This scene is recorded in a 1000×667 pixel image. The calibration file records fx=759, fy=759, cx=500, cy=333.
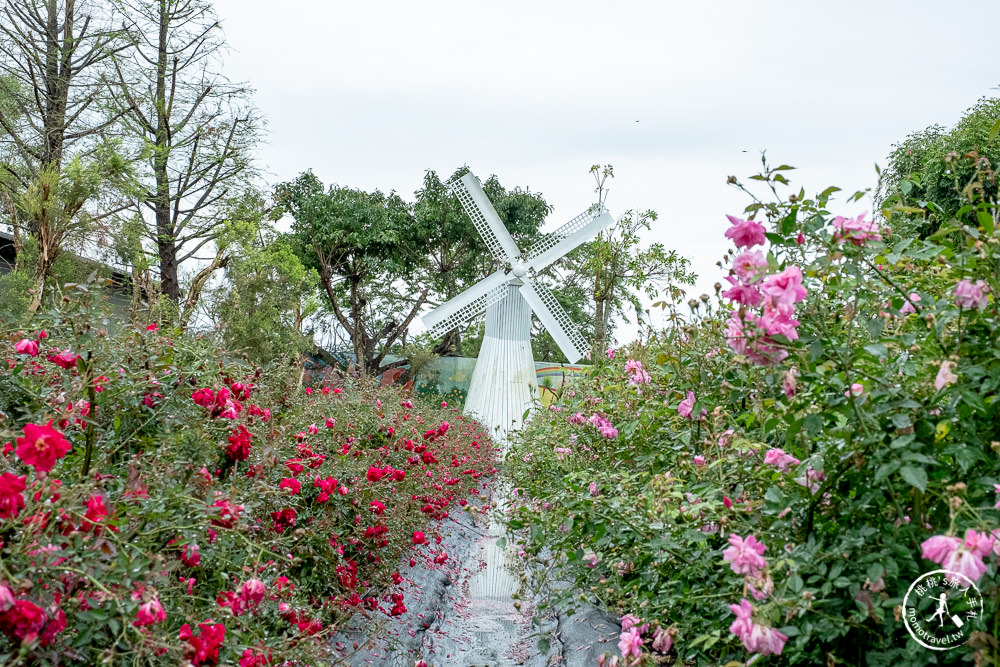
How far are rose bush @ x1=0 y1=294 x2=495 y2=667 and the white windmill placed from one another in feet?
31.4

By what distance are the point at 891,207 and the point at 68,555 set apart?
2142mm

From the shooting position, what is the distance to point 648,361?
388 centimetres

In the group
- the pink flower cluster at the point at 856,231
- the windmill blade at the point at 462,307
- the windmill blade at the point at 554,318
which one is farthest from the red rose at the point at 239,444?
the windmill blade at the point at 462,307

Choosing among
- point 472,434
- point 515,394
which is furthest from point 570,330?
point 472,434

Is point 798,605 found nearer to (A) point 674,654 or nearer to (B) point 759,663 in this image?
(B) point 759,663

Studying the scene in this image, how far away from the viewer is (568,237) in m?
15.3

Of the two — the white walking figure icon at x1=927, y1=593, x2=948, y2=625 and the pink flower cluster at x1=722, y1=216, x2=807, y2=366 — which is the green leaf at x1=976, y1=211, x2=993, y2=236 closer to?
the pink flower cluster at x1=722, y1=216, x2=807, y2=366

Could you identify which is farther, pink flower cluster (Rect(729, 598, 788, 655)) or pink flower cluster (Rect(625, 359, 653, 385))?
pink flower cluster (Rect(625, 359, 653, 385))

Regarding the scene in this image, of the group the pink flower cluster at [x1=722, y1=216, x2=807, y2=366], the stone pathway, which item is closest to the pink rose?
the pink flower cluster at [x1=722, y1=216, x2=807, y2=366]

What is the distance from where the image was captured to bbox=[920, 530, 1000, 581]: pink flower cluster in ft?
4.11

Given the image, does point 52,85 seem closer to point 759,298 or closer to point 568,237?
point 568,237

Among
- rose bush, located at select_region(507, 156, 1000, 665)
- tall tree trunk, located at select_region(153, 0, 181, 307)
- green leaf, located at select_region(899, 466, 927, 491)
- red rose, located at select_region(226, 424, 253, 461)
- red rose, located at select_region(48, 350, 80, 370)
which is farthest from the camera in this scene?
tall tree trunk, located at select_region(153, 0, 181, 307)

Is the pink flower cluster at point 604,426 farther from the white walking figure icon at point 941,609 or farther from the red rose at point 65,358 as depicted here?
the red rose at point 65,358

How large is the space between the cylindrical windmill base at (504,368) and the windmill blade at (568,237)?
37.3 inches
